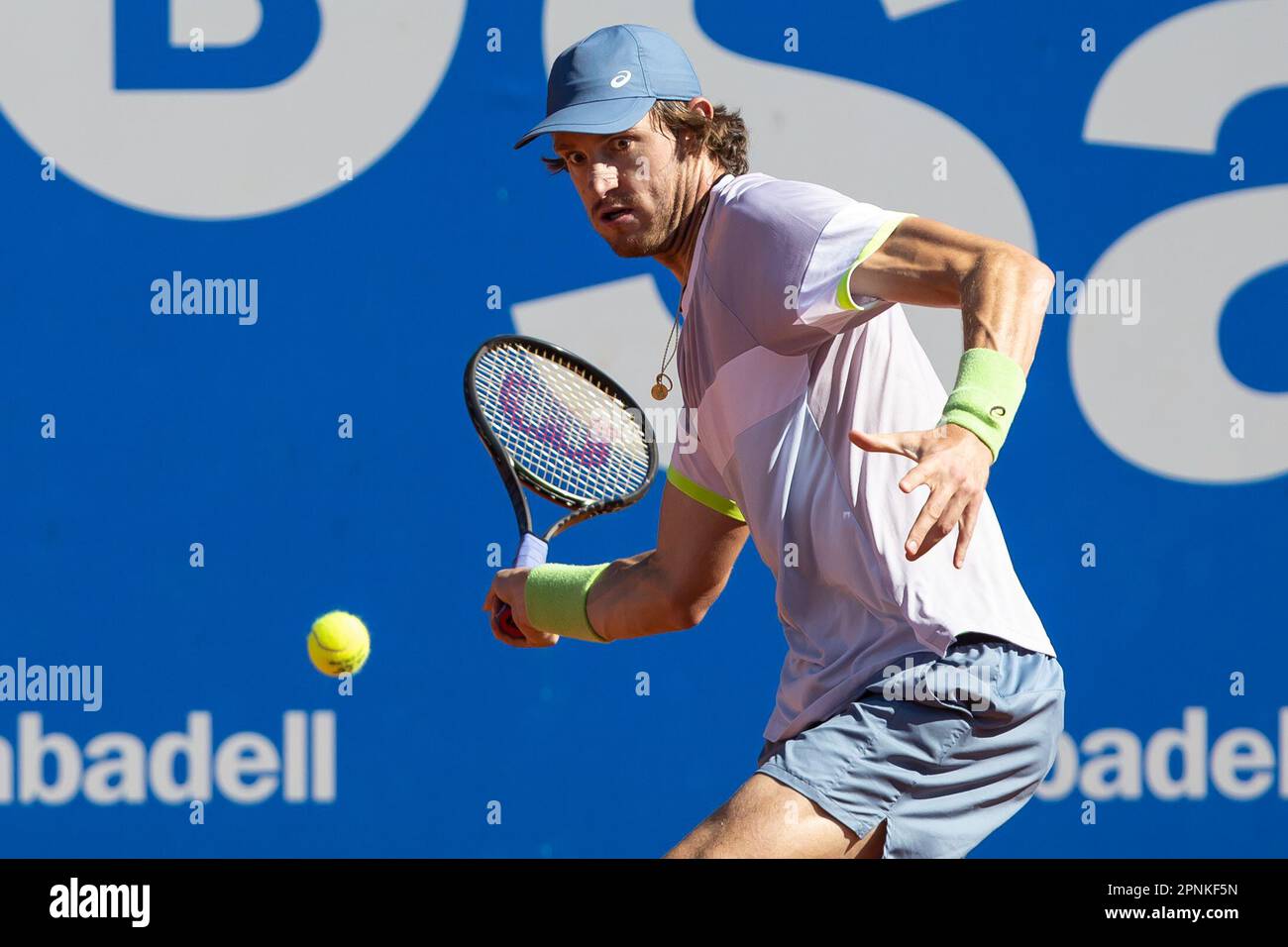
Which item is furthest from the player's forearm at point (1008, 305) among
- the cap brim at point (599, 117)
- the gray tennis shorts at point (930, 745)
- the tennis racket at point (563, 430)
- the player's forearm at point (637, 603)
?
the tennis racket at point (563, 430)

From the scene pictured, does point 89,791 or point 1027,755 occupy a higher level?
point 1027,755

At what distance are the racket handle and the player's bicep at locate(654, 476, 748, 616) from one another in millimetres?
339

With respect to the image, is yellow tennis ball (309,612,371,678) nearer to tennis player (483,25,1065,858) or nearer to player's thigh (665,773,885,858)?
tennis player (483,25,1065,858)

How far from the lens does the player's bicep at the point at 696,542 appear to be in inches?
116

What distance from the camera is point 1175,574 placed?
13.8 feet

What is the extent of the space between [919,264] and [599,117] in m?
0.70

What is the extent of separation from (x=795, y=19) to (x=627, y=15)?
40cm

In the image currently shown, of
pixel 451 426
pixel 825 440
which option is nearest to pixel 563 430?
pixel 451 426

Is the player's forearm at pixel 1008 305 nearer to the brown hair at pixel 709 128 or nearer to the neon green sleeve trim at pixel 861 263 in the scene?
the neon green sleeve trim at pixel 861 263

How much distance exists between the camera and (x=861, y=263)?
231 centimetres

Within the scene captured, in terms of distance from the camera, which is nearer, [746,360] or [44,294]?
[746,360]

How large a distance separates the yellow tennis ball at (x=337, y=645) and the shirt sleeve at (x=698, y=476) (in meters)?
1.04

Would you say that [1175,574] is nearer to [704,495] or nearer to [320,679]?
[704,495]
